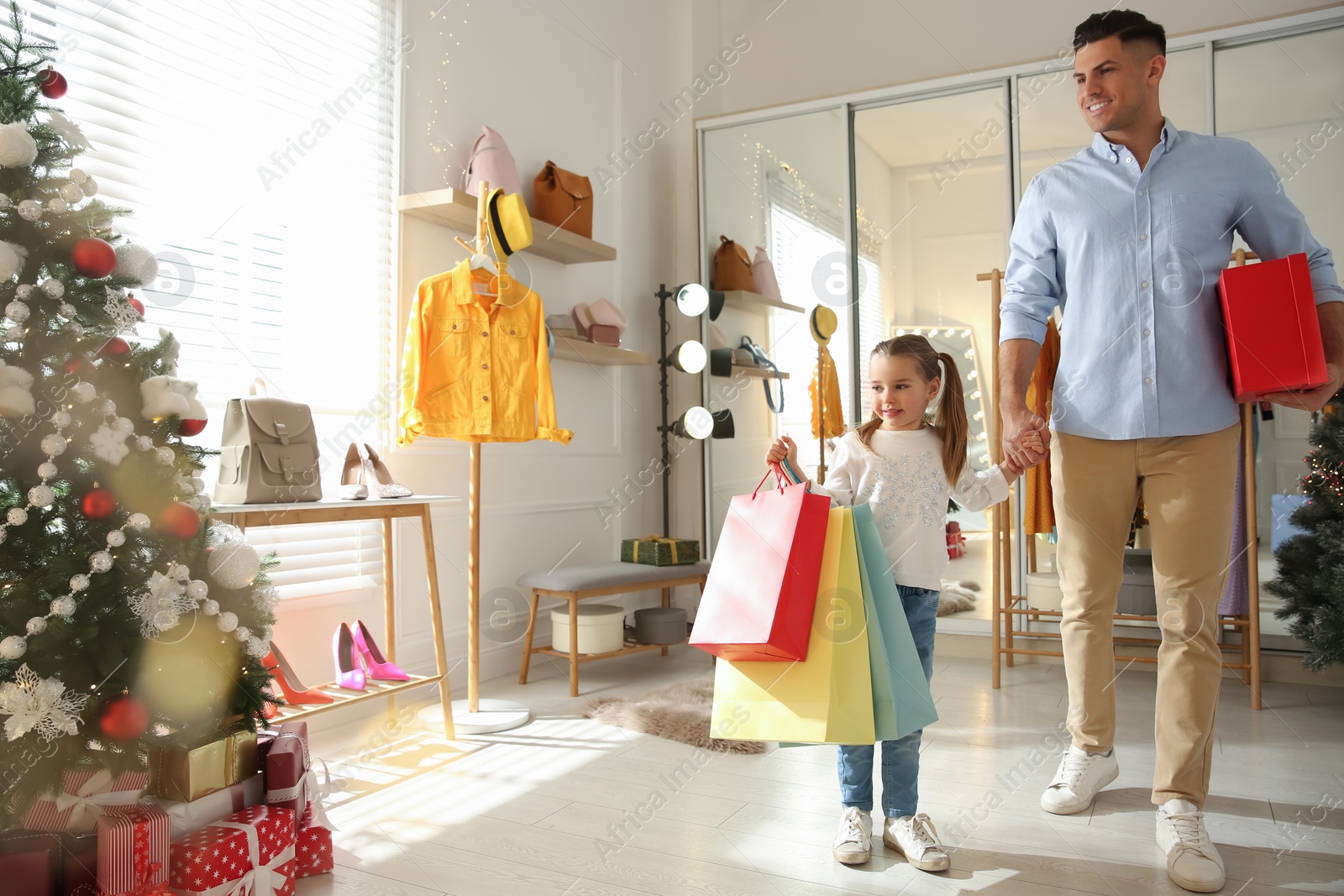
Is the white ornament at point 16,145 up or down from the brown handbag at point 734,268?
down

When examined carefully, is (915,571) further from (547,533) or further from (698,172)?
(698,172)

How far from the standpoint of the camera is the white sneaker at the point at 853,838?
1.79m

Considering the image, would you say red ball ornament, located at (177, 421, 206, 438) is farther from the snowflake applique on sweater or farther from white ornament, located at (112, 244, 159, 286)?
the snowflake applique on sweater

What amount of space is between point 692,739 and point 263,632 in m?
1.33

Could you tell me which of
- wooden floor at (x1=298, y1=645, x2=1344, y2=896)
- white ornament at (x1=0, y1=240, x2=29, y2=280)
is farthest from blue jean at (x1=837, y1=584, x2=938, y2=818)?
white ornament at (x1=0, y1=240, x2=29, y2=280)

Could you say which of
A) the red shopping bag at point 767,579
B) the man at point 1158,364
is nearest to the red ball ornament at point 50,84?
the red shopping bag at point 767,579

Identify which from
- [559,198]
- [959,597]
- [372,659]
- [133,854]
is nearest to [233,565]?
[133,854]

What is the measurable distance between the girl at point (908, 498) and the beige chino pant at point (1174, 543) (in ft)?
0.80

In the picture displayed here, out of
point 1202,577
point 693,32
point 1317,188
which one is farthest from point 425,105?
point 1317,188

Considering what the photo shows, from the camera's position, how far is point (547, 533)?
3998 mm

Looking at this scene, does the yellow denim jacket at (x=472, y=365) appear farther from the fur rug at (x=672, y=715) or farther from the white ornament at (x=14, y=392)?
the white ornament at (x=14, y=392)

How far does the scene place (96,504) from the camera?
1.49 m

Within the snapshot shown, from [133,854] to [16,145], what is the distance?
45.2 inches

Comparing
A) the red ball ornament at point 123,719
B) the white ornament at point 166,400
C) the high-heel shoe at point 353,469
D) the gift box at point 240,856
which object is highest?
the white ornament at point 166,400
